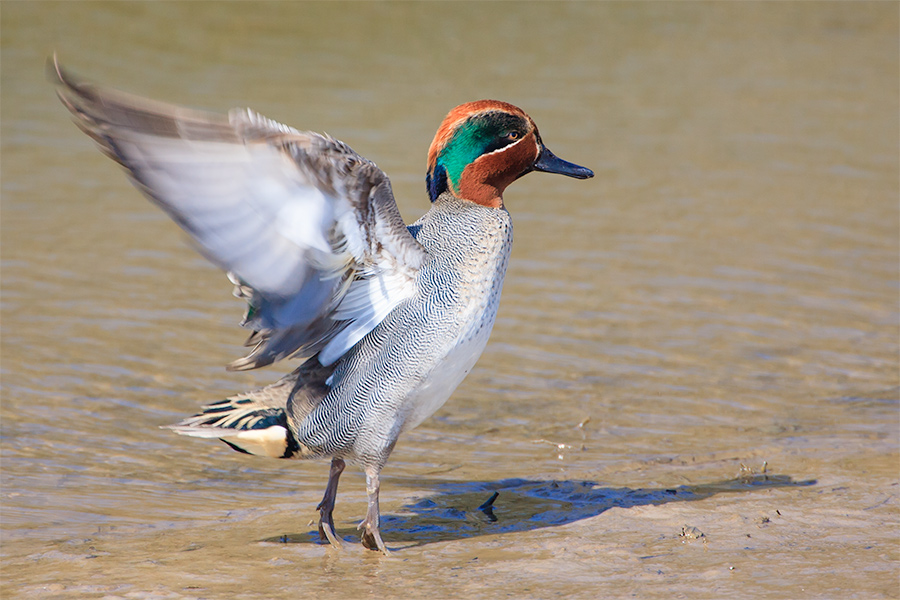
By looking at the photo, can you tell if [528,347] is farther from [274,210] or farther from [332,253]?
[274,210]

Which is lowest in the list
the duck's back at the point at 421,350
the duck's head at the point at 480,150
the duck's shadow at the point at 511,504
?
the duck's shadow at the point at 511,504

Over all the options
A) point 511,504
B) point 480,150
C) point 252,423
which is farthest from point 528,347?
point 252,423

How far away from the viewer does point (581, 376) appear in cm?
698

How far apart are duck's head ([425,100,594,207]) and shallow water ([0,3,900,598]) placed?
1540mm

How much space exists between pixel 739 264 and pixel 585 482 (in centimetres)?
402

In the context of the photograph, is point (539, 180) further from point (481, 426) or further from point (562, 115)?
point (481, 426)

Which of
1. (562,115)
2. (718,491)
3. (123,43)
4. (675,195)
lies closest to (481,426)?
(718,491)

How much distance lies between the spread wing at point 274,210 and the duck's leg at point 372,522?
0.56 meters

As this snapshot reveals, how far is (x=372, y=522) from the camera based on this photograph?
15.2ft

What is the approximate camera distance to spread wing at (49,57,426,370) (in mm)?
3684

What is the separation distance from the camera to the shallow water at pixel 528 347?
4.53m

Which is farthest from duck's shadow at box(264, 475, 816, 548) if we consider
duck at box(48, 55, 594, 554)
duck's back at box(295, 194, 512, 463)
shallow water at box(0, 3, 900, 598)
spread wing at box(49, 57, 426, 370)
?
spread wing at box(49, 57, 426, 370)

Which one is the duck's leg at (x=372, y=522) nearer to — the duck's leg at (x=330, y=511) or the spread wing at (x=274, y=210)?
the duck's leg at (x=330, y=511)

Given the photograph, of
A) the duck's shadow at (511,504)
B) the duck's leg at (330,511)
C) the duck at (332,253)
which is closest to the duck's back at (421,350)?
the duck at (332,253)
